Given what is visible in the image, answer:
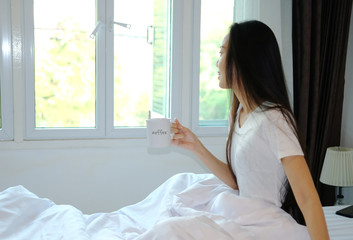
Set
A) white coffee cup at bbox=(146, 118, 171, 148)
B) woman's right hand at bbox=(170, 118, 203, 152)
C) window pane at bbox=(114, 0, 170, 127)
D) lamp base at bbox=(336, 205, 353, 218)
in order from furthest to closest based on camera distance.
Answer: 1. window pane at bbox=(114, 0, 170, 127)
2. lamp base at bbox=(336, 205, 353, 218)
3. woman's right hand at bbox=(170, 118, 203, 152)
4. white coffee cup at bbox=(146, 118, 171, 148)

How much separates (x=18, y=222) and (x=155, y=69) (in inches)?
59.4

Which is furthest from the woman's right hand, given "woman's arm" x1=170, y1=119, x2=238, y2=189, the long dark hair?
the long dark hair

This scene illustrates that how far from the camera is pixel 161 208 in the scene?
1483 mm

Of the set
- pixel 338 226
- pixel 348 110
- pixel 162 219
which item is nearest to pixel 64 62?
pixel 162 219

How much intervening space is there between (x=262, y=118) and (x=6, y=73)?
5.41ft

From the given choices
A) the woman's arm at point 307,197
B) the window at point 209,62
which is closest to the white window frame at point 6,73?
the window at point 209,62

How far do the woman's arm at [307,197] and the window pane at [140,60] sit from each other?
1562 mm

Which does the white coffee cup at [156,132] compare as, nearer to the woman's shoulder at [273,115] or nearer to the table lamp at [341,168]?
the woman's shoulder at [273,115]

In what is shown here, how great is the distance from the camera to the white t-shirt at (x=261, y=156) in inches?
49.6

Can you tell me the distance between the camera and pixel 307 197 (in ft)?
3.67

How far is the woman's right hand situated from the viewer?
1585 mm

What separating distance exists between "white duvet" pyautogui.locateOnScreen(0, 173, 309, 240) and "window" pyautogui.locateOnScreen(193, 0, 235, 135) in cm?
115

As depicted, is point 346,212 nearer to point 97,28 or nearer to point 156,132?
point 156,132

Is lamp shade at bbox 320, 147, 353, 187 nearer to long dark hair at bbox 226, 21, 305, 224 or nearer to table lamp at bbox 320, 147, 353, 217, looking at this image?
table lamp at bbox 320, 147, 353, 217
